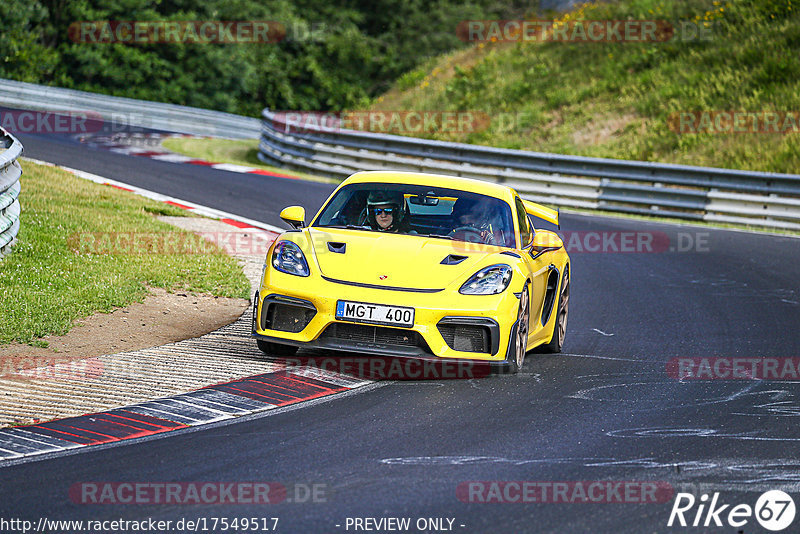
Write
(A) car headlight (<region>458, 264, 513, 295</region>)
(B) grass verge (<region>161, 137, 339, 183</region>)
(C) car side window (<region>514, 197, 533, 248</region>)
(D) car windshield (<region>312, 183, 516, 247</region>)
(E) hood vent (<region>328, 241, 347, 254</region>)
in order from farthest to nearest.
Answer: (B) grass verge (<region>161, 137, 339, 183</region>)
(C) car side window (<region>514, 197, 533, 248</region>)
(D) car windshield (<region>312, 183, 516, 247</region>)
(E) hood vent (<region>328, 241, 347, 254</region>)
(A) car headlight (<region>458, 264, 513, 295</region>)

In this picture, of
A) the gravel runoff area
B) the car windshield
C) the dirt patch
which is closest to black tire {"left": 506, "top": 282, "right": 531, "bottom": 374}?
the car windshield

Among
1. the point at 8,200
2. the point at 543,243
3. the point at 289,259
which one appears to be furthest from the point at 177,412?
the point at 8,200

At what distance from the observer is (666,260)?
15.2 meters

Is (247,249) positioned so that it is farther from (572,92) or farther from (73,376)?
(572,92)

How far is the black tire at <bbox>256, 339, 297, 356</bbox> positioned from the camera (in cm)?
799

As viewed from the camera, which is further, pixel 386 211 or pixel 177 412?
pixel 386 211

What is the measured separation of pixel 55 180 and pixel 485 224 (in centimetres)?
1037

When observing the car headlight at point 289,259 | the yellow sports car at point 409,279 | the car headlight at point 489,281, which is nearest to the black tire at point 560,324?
the yellow sports car at point 409,279

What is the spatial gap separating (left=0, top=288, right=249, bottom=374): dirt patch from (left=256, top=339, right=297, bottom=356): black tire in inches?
42.0

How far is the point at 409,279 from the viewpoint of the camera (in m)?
7.56

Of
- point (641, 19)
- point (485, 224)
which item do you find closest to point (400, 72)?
point (641, 19)

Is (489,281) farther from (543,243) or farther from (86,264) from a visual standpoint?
(86,264)

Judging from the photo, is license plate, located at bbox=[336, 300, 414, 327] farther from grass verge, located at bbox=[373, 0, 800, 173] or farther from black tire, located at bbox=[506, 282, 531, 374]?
grass verge, located at bbox=[373, 0, 800, 173]

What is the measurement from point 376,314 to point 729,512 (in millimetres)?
2989
